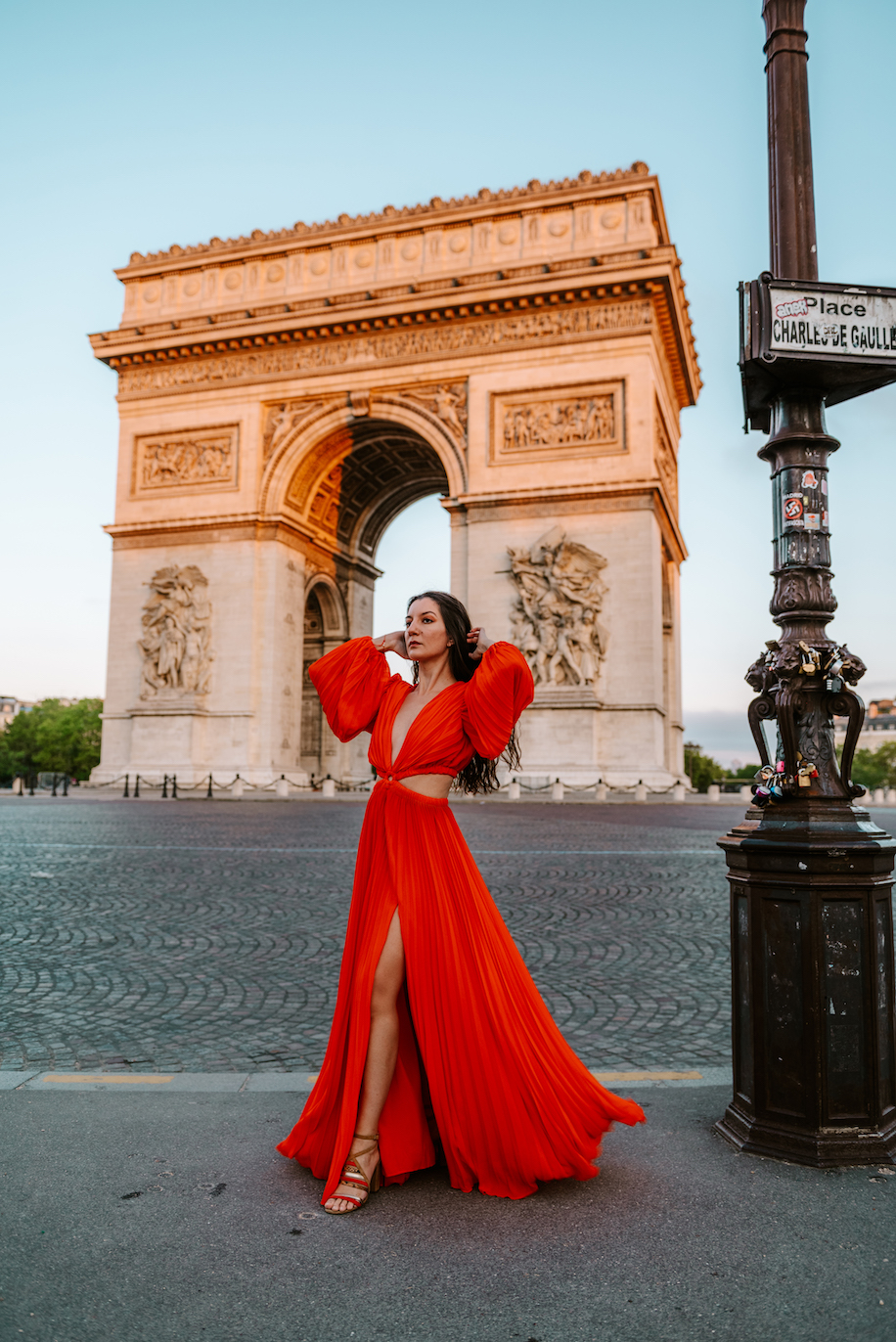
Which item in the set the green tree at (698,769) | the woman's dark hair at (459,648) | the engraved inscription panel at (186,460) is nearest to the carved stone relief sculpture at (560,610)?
the engraved inscription panel at (186,460)

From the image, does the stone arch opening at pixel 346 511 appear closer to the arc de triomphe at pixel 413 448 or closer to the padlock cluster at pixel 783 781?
the arc de triomphe at pixel 413 448

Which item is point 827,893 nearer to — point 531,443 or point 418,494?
point 531,443

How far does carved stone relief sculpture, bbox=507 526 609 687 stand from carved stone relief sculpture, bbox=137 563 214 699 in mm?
8671

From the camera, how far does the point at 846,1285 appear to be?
199 centimetres

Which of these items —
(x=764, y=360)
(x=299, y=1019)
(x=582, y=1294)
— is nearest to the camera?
(x=582, y=1294)

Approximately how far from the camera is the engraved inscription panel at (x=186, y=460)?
91.1 ft

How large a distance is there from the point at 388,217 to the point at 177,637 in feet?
41.1

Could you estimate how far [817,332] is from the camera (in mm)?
2803

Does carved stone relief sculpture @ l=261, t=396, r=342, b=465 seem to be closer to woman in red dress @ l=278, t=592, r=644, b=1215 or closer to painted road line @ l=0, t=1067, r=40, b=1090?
painted road line @ l=0, t=1067, r=40, b=1090

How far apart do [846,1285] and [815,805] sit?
1.13m

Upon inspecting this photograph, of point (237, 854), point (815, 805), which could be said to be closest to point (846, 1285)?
point (815, 805)

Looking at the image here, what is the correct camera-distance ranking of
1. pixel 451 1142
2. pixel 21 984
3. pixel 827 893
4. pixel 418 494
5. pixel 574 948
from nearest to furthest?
pixel 451 1142 → pixel 827 893 → pixel 21 984 → pixel 574 948 → pixel 418 494

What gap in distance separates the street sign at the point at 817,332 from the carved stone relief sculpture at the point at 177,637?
82.5 feet

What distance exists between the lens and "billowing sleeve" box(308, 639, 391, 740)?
281 centimetres
